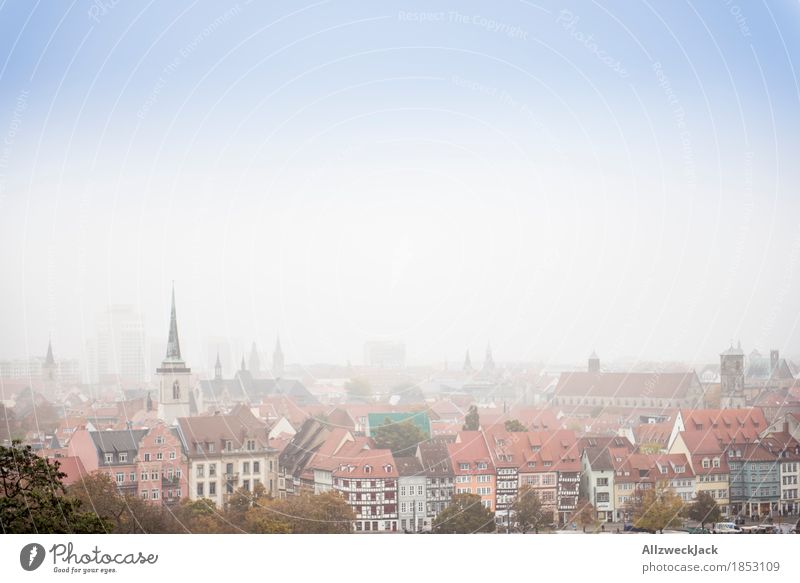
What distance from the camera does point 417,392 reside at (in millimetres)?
10805

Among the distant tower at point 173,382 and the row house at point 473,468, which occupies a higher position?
the distant tower at point 173,382

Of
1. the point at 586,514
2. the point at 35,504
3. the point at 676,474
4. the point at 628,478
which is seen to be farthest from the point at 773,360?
the point at 35,504

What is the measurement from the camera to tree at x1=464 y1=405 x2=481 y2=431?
1045 centimetres

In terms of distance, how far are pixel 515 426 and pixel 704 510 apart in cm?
208

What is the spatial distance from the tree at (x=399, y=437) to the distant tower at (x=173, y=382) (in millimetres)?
1745

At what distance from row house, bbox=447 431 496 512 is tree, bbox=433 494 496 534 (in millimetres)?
79

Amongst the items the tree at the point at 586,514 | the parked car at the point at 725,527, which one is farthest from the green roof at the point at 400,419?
the parked car at the point at 725,527

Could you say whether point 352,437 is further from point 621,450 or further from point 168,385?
point 621,450

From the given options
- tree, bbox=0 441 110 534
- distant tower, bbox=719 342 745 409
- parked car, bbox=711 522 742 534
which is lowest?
parked car, bbox=711 522 742 534

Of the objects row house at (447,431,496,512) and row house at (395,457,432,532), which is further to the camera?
row house at (447,431,496,512)

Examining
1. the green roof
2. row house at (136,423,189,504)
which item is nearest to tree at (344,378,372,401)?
the green roof

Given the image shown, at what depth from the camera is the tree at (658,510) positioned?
9039mm

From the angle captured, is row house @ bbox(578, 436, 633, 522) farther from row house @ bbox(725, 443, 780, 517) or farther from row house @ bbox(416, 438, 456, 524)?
row house @ bbox(416, 438, 456, 524)

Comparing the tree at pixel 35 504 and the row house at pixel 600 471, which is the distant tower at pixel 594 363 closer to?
the row house at pixel 600 471
